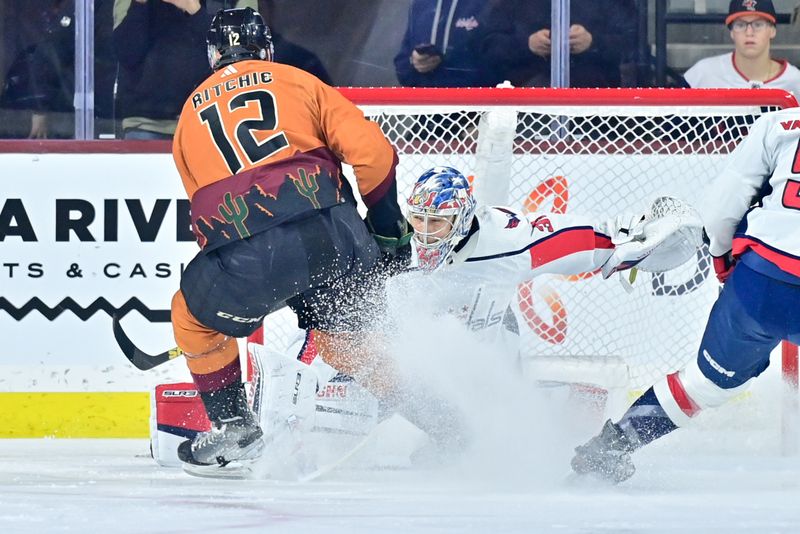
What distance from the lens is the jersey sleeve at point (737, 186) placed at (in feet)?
10.3

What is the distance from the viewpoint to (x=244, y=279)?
3193 mm

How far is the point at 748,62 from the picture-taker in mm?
4227

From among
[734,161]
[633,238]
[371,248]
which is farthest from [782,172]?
[371,248]

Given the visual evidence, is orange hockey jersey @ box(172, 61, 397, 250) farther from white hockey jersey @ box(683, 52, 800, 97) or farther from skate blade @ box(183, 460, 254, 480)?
white hockey jersey @ box(683, 52, 800, 97)

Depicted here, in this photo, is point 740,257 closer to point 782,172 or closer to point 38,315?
point 782,172

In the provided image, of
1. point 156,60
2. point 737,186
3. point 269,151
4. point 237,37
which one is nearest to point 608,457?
point 737,186

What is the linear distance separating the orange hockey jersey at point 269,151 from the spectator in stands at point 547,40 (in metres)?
1.05

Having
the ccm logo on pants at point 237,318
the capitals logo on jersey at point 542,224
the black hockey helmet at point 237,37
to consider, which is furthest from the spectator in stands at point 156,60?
the capitals logo on jersey at point 542,224

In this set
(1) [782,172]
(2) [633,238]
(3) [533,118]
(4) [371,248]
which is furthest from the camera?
(3) [533,118]

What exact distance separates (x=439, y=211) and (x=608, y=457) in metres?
0.70

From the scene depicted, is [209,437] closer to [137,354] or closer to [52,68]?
[137,354]

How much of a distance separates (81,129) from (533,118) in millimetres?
1376

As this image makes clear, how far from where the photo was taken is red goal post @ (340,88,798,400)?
4043 mm

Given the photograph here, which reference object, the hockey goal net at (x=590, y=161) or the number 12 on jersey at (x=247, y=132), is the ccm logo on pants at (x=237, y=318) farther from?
the hockey goal net at (x=590, y=161)
